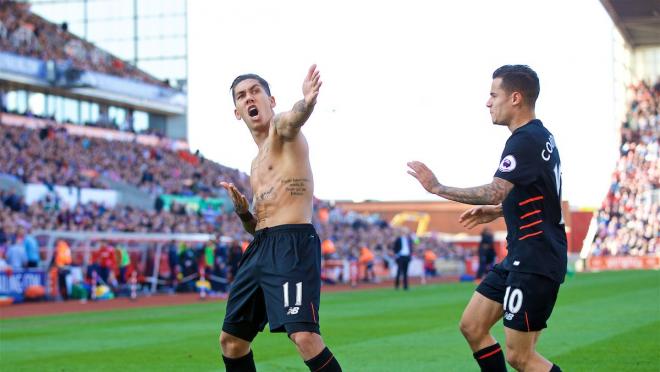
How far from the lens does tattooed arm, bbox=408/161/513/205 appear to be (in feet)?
20.5

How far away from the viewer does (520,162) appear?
639 centimetres

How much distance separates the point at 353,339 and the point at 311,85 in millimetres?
8081

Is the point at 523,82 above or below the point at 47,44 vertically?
below

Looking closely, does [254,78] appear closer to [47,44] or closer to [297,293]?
[297,293]

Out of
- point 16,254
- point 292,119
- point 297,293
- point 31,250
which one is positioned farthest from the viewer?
point 31,250

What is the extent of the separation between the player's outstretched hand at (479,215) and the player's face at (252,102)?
1525mm

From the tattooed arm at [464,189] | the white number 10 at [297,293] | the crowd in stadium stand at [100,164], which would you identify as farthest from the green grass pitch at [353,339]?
the crowd in stadium stand at [100,164]

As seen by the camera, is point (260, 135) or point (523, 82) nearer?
point (523, 82)

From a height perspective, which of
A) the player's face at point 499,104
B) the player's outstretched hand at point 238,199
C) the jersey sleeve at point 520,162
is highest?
the player's face at point 499,104

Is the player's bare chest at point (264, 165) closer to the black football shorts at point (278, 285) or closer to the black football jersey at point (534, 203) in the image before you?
the black football shorts at point (278, 285)

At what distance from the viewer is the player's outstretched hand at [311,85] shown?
6.52 meters

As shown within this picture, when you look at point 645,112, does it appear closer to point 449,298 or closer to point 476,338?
point 449,298

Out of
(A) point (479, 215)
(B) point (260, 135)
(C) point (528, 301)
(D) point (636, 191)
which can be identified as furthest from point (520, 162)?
(D) point (636, 191)

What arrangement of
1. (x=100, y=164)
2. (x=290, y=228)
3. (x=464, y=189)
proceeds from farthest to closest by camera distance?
1. (x=100, y=164)
2. (x=290, y=228)
3. (x=464, y=189)
